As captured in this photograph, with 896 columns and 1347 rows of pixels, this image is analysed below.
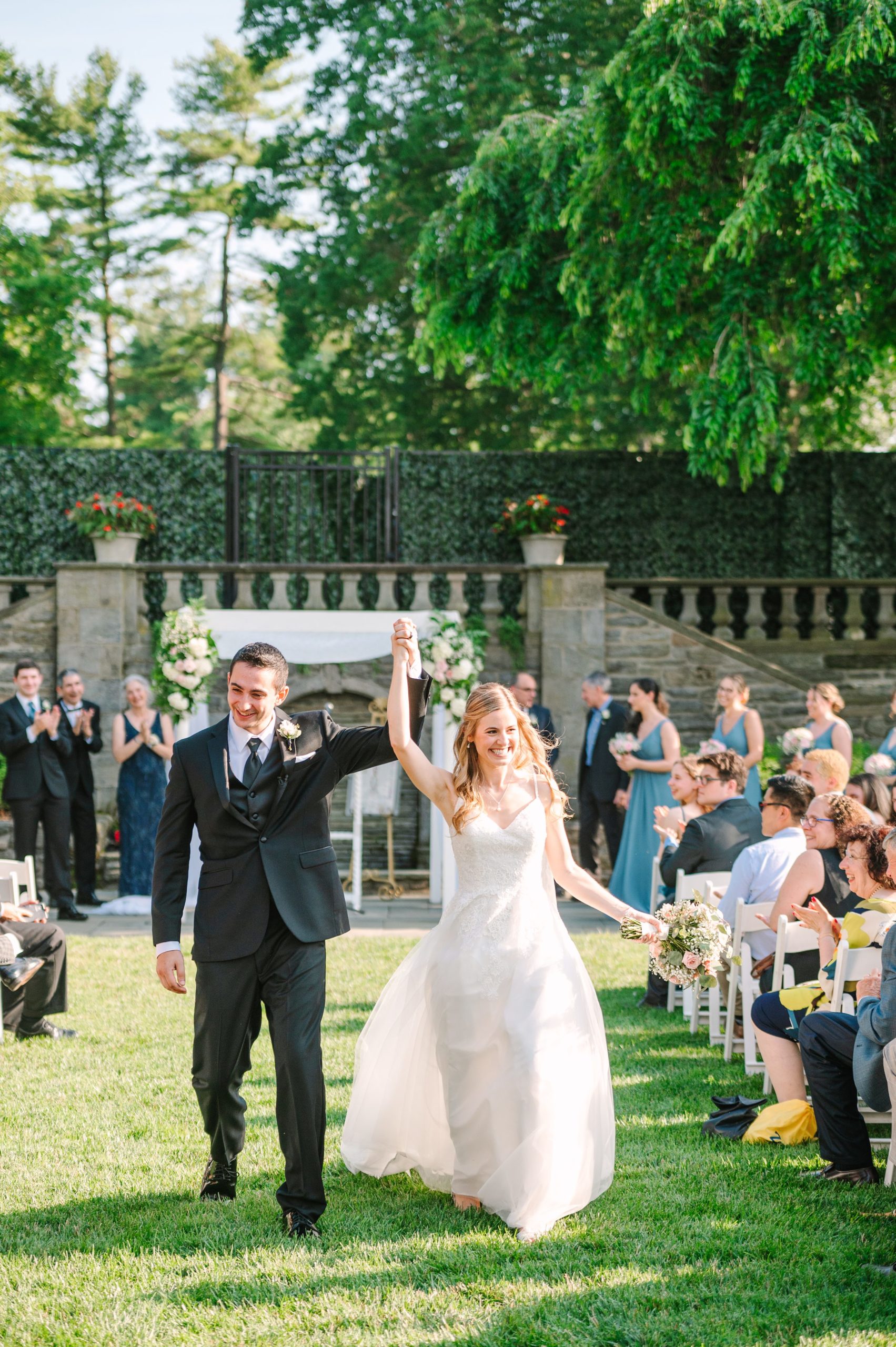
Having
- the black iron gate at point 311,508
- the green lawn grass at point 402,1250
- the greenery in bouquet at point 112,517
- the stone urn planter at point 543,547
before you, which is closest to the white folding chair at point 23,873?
the green lawn grass at point 402,1250

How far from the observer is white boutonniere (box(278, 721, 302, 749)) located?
4.08 meters

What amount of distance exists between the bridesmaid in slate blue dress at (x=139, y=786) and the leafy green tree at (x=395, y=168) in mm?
9341

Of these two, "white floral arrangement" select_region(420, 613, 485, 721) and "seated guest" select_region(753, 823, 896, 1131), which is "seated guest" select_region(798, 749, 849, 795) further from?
"white floral arrangement" select_region(420, 613, 485, 721)

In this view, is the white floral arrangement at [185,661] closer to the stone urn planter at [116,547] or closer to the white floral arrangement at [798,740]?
the stone urn planter at [116,547]

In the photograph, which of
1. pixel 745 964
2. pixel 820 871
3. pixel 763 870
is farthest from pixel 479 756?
pixel 763 870

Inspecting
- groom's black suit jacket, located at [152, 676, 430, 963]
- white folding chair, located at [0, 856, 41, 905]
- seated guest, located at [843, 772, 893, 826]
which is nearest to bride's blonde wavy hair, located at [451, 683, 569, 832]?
groom's black suit jacket, located at [152, 676, 430, 963]

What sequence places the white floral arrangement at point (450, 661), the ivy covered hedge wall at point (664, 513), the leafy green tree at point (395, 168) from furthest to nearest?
1. the leafy green tree at point (395, 168)
2. the ivy covered hedge wall at point (664, 513)
3. the white floral arrangement at point (450, 661)

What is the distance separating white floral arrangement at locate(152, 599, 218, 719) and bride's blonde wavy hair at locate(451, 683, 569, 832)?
6276 mm

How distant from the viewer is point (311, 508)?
1498 centimetres

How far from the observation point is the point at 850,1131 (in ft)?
15.3

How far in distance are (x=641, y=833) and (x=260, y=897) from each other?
6.24 meters

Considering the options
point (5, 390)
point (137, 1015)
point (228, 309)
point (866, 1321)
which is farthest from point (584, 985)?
point (228, 309)

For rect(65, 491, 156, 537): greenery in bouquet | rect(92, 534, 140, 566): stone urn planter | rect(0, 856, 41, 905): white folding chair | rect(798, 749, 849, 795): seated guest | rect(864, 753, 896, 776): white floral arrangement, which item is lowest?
rect(0, 856, 41, 905): white folding chair

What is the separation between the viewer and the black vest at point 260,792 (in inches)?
161
